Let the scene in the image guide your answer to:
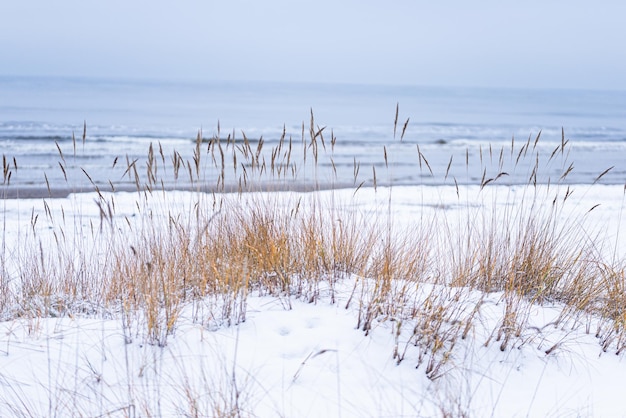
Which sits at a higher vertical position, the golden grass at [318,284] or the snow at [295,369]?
the golden grass at [318,284]

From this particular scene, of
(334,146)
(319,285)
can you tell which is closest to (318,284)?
(319,285)

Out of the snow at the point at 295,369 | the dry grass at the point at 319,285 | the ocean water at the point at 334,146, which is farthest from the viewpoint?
the ocean water at the point at 334,146

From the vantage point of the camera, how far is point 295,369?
8.42 feet

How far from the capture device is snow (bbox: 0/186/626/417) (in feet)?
7.67

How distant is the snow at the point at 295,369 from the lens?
234cm

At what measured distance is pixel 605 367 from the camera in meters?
2.89

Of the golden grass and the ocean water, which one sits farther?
the ocean water

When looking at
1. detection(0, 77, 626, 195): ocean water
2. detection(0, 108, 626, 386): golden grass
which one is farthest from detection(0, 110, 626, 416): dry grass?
detection(0, 77, 626, 195): ocean water

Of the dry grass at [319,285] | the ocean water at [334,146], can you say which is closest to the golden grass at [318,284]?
the dry grass at [319,285]

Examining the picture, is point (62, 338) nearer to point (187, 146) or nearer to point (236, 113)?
point (187, 146)

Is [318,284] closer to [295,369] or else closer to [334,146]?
[295,369]

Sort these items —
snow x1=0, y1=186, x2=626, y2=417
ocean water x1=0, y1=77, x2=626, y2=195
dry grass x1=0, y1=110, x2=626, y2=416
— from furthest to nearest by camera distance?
ocean water x1=0, y1=77, x2=626, y2=195 → dry grass x1=0, y1=110, x2=626, y2=416 → snow x1=0, y1=186, x2=626, y2=417

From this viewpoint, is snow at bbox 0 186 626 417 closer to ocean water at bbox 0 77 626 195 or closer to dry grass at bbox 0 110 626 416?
dry grass at bbox 0 110 626 416

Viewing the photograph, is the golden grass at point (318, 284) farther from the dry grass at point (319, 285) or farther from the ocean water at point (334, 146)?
the ocean water at point (334, 146)
